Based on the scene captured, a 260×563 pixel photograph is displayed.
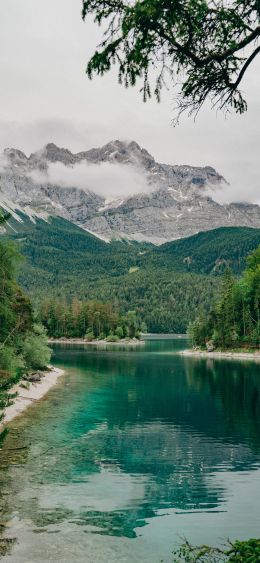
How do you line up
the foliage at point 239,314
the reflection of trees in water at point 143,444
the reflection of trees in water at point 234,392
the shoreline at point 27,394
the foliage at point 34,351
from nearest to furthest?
the reflection of trees in water at point 143,444
the reflection of trees in water at point 234,392
the shoreline at point 27,394
the foliage at point 34,351
the foliage at point 239,314

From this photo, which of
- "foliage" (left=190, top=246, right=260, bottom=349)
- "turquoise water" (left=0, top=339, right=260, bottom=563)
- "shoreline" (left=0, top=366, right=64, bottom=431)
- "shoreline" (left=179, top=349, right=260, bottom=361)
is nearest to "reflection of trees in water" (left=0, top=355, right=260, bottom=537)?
"turquoise water" (left=0, top=339, right=260, bottom=563)

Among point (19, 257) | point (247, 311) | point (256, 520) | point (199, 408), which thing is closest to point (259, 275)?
point (247, 311)

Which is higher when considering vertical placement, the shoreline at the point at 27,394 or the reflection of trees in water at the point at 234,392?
the shoreline at the point at 27,394

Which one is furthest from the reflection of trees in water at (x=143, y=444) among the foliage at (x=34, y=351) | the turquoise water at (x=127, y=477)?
the foliage at (x=34, y=351)

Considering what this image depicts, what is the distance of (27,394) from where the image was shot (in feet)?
210

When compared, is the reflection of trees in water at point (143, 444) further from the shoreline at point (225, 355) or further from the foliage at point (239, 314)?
the foliage at point (239, 314)

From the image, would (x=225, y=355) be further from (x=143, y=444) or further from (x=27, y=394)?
(x=143, y=444)

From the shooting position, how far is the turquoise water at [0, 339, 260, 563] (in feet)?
73.0

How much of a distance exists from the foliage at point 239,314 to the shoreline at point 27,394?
7248 centimetres

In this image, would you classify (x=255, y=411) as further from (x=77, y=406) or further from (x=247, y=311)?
(x=247, y=311)

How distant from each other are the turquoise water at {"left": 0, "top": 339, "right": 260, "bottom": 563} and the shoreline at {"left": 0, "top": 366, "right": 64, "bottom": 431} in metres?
1.26

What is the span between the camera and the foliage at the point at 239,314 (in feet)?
475

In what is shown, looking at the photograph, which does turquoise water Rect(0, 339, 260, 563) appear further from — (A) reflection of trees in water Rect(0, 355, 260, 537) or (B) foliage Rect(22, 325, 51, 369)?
(B) foliage Rect(22, 325, 51, 369)

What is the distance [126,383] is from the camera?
84625mm
